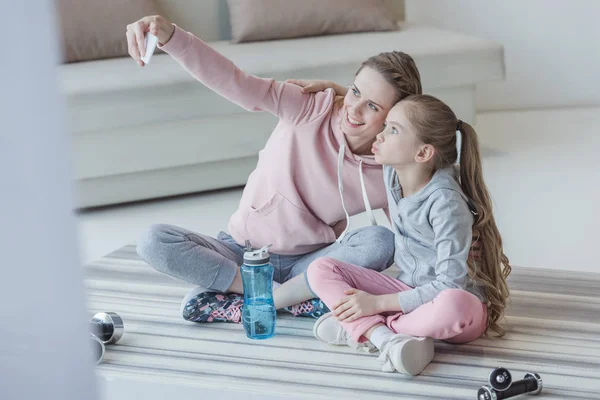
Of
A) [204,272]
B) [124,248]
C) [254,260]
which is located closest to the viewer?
[254,260]

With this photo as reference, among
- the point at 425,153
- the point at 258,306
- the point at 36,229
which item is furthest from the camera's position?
the point at 258,306

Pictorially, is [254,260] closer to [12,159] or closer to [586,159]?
[12,159]

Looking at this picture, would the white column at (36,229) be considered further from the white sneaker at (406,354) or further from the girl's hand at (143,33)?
the girl's hand at (143,33)

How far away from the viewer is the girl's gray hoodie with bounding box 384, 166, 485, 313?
1.65 metres

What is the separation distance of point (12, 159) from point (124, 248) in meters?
1.86

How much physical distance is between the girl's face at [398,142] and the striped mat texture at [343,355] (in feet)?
1.29

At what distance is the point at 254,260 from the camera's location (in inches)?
68.8

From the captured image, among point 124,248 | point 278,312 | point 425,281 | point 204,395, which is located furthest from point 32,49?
point 124,248

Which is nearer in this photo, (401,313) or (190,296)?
(401,313)

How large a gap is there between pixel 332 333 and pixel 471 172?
0.43 m

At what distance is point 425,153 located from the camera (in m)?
1.71

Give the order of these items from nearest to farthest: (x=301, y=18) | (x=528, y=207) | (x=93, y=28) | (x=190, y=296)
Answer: (x=190, y=296) → (x=528, y=207) → (x=93, y=28) → (x=301, y=18)

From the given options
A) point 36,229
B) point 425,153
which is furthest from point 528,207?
point 36,229

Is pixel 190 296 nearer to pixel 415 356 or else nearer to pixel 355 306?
pixel 355 306
